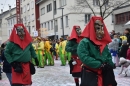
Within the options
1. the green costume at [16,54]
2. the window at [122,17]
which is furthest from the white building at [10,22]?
the green costume at [16,54]

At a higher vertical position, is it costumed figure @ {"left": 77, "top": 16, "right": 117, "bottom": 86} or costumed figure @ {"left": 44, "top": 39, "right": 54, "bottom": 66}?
costumed figure @ {"left": 77, "top": 16, "right": 117, "bottom": 86}

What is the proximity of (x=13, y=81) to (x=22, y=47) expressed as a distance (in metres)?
0.80

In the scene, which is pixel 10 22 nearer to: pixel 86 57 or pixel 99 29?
pixel 99 29

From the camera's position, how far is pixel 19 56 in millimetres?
7023

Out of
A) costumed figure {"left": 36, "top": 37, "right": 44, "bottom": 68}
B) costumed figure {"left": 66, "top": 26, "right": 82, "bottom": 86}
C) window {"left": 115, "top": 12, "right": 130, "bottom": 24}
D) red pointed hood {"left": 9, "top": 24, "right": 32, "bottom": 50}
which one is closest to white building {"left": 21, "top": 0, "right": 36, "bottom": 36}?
window {"left": 115, "top": 12, "right": 130, "bottom": 24}

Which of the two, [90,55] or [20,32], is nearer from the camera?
[90,55]

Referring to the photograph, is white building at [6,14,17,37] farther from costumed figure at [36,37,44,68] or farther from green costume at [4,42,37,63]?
green costume at [4,42,37,63]

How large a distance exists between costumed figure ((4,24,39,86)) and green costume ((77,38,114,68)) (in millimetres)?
2122

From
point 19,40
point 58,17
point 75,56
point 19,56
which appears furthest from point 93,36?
point 58,17

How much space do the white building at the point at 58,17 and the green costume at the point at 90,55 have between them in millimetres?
34447

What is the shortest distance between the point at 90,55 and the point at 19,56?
7.46ft

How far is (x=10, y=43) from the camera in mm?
7230

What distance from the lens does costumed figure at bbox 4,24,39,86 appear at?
23.0 ft

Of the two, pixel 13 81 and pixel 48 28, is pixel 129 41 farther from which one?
pixel 48 28
